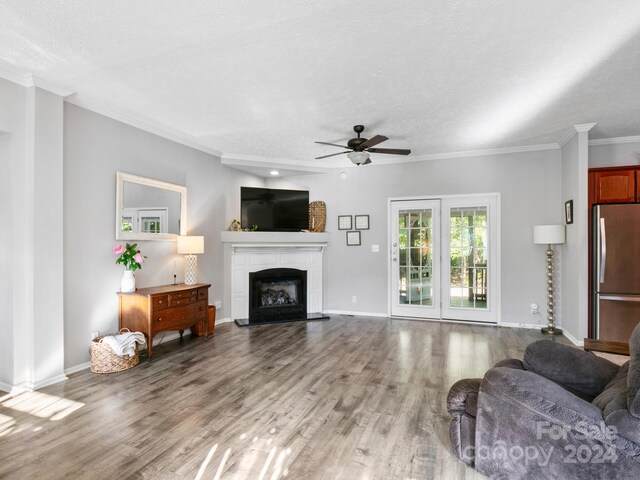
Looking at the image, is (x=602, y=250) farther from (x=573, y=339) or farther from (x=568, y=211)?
(x=573, y=339)

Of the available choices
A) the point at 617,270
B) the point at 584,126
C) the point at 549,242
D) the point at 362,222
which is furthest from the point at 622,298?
the point at 362,222

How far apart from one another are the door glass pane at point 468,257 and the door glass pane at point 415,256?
1.12 feet

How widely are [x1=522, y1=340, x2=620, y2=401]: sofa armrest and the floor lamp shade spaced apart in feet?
12.3

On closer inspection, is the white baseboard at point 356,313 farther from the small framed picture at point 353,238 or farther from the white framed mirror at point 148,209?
the white framed mirror at point 148,209

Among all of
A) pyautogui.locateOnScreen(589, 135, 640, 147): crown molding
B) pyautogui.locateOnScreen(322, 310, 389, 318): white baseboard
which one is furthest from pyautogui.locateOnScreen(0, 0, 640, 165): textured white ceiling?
pyautogui.locateOnScreen(322, 310, 389, 318): white baseboard

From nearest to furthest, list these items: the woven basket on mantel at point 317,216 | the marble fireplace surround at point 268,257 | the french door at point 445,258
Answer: the french door at point 445,258, the marble fireplace surround at point 268,257, the woven basket on mantel at point 317,216

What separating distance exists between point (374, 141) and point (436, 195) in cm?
223

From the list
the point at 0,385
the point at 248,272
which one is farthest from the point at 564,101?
the point at 0,385

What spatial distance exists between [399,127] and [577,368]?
3100mm

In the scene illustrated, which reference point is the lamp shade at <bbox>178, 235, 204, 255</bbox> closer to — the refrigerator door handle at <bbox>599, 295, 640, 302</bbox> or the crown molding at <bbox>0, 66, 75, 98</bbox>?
the crown molding at <bbox>0, 66, 75, 98</bbox>

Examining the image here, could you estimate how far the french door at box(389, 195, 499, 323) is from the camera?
5.27m

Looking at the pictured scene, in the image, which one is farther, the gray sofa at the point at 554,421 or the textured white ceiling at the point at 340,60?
the textured white ceiling at the point at 340,60

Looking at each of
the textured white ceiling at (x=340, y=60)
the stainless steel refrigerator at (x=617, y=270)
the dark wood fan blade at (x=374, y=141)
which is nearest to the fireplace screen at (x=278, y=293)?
the textured white ceiling at (x=340, y=60)

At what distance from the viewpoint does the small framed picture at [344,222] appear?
6082 mm
